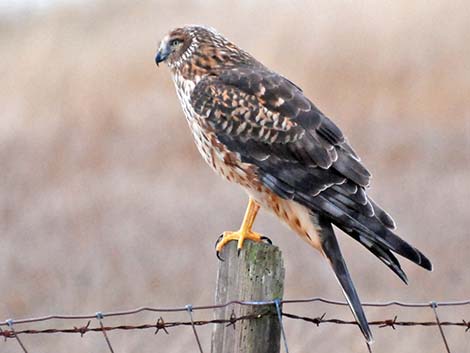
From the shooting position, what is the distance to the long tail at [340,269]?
4083 millimetres

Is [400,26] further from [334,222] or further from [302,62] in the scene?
[334,222]

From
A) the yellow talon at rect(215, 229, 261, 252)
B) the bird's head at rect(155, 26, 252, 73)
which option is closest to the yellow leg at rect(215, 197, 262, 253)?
the yellow talon at rect(215, 229, 261, 252)

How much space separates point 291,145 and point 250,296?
4.09 ft

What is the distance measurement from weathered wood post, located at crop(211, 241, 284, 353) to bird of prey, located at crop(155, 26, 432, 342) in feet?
1.78

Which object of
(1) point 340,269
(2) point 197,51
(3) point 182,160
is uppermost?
(3) point 182,160

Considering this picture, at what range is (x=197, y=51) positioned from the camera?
5.27 m

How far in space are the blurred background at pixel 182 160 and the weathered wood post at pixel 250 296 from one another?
2.89 metres

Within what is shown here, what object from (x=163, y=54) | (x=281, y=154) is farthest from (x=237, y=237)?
(x=163, y=54)

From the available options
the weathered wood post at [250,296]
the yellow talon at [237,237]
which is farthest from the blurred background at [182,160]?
the weathered wood post at [250,296]

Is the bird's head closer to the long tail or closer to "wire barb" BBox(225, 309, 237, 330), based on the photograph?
the long tail

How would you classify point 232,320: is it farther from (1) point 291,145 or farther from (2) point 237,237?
(1) point 291,145

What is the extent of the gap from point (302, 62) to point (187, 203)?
2951 mm

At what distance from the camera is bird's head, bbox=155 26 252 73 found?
17.1 feet

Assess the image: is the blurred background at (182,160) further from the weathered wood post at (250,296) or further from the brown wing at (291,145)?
the weathered wood post at (250,296)
